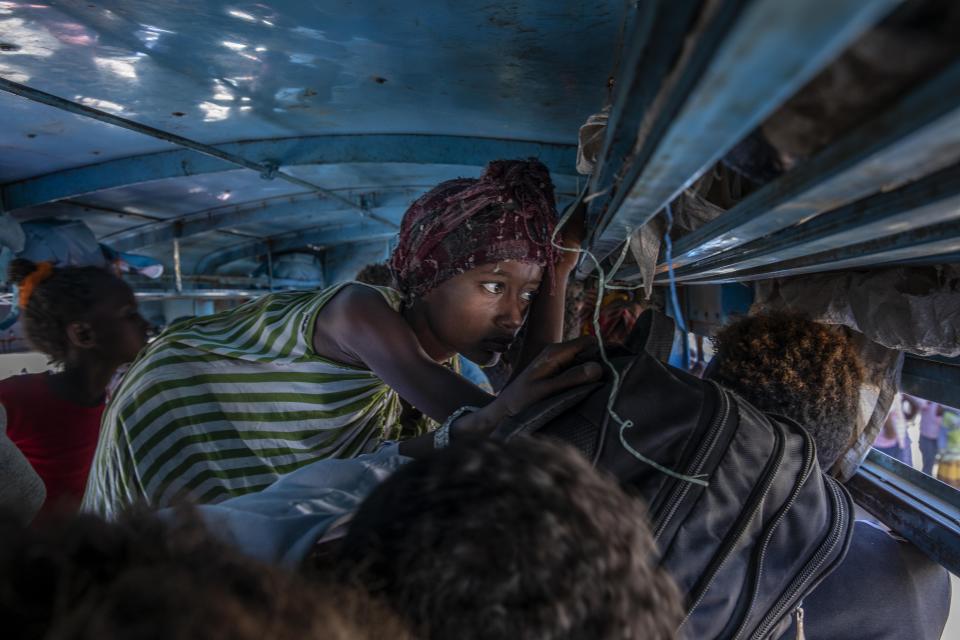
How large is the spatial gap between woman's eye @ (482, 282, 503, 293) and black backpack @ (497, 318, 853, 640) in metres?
0.72

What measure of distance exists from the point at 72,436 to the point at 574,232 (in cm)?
222

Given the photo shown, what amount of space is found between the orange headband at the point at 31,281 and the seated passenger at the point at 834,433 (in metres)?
2.95

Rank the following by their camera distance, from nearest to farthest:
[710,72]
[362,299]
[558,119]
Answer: [710,72], [362,299], [558,119]

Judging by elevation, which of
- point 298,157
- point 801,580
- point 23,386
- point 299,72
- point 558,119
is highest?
point 558,119

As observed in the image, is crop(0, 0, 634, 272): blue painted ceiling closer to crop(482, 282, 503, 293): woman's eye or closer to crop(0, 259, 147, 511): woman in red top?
crop(482, 282, 503, 293): woman's eye

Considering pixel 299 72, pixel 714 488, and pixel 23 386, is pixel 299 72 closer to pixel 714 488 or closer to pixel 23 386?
pixel 23 386

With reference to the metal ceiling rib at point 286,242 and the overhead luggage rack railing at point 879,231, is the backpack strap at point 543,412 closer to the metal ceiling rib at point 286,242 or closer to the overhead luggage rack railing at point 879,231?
the overhead luggage rack railing at point 879,231

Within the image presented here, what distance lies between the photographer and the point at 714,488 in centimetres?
87

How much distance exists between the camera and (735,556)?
0.89m

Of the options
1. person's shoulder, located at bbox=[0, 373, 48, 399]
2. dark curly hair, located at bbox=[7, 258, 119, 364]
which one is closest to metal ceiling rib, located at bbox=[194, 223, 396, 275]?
dark curly hair, located at bbox=[7, 258, 119, 364]

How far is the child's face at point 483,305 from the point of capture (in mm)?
1601

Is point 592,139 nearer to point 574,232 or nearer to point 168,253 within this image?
point 574,232

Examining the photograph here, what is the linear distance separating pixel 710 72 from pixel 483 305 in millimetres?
1296

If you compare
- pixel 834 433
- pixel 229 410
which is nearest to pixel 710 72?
pixel 834 433
